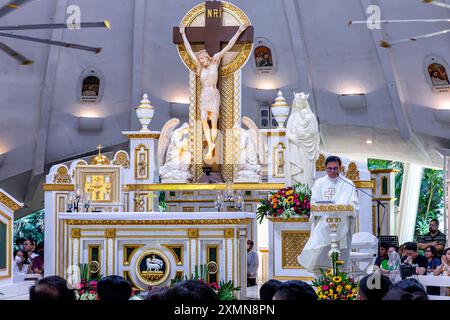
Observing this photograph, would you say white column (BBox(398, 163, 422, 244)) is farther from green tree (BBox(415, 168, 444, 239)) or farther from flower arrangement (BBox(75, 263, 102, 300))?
flower arrangement (BBox(75, 263, 102, 300))

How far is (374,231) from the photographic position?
16797mm

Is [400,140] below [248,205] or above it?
above

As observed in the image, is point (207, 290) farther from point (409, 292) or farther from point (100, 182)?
point (100, 182)

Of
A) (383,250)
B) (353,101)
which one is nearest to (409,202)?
(353,101)

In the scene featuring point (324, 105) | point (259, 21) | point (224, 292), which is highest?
Answer: point (259, 21)

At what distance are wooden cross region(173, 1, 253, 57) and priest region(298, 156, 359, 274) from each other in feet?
17.7

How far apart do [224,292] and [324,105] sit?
11.7m

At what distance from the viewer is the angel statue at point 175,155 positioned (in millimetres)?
14766

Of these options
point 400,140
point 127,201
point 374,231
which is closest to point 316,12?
point 400,140

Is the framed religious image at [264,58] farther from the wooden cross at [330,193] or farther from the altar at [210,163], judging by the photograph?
the wooden cross at [330,193]

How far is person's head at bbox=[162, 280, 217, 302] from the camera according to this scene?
3.17 meters

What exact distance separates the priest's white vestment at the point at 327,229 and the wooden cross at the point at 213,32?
540cm

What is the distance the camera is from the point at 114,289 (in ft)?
13.8

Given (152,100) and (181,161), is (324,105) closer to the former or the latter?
(152,100)
